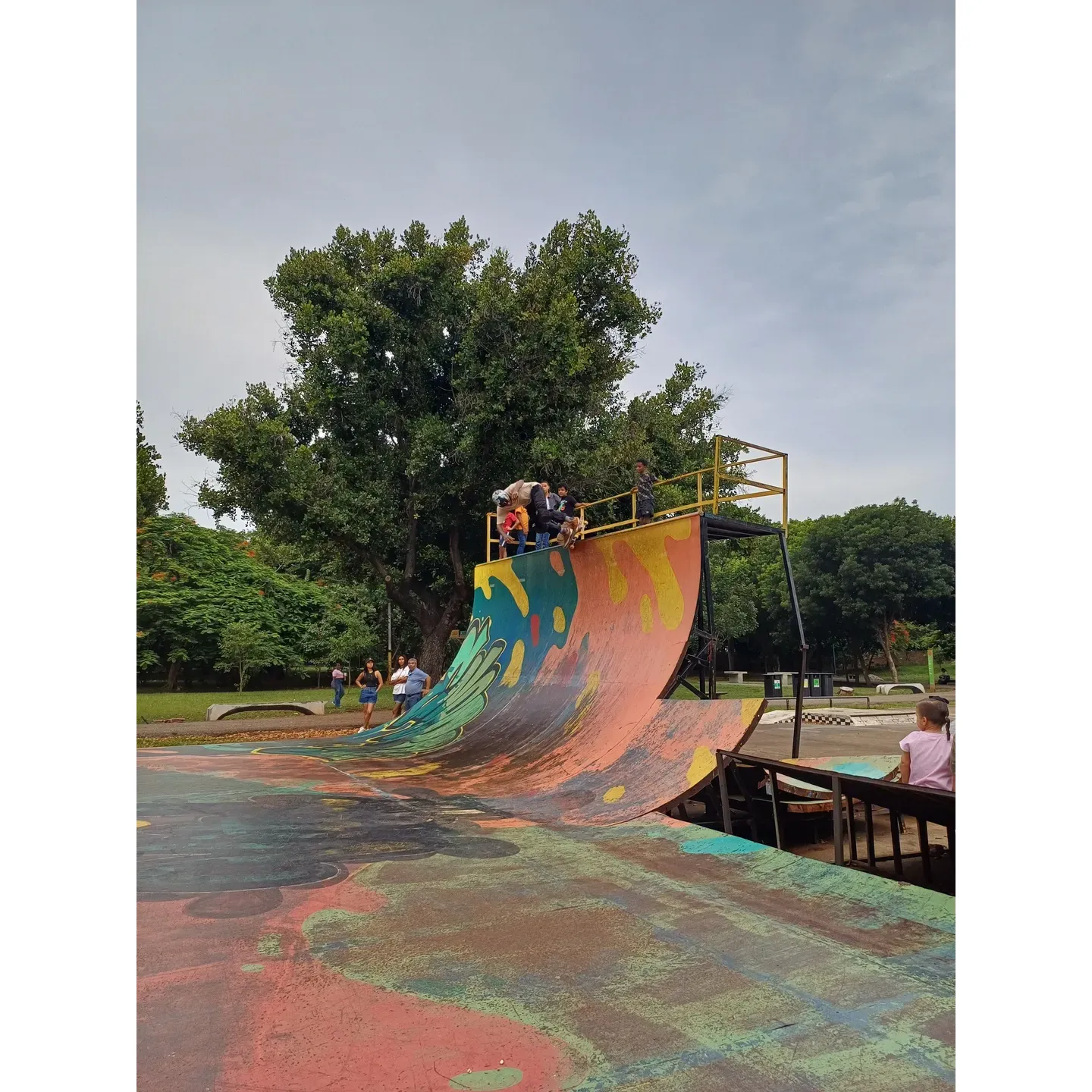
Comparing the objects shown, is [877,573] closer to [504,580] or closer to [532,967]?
[504,580]

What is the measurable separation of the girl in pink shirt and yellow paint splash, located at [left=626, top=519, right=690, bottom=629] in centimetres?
362

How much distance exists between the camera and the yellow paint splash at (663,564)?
831cm

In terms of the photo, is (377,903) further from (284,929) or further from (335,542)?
(335,542)

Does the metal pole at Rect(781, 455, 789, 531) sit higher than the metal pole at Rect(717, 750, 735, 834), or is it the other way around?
the metal pole at Rect(781, 455, 789, 531)

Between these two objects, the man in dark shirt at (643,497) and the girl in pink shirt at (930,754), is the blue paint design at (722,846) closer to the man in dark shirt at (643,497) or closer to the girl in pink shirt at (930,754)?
the girl in pink shirt at (930,754)

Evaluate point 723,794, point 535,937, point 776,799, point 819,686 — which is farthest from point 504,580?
point 819,686

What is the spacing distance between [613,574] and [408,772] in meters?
3.30

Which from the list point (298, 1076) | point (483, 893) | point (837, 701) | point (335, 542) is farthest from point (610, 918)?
point (837, 701)

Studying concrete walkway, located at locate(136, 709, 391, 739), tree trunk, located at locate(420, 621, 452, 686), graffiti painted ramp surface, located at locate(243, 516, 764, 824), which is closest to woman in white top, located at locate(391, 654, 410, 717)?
concrete walkway, located at locate(136, 709, 391, 739)

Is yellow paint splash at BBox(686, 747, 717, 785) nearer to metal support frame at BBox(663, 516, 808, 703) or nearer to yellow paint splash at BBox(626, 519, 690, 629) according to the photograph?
metal support frame at BBox(663, 516, 808, 703)

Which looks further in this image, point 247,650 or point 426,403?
point 247,650

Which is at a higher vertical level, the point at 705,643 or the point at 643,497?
the point at 643,497

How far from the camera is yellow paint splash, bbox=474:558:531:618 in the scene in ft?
39.2

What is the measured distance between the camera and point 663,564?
8672 millimetres
